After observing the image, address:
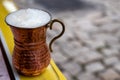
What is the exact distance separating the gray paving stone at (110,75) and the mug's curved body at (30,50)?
192 cm

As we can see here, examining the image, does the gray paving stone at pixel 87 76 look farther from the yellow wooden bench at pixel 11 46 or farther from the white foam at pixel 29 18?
the white foam at pixel 29 18

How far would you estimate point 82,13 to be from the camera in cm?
470

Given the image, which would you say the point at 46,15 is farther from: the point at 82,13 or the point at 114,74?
the point at 82,13

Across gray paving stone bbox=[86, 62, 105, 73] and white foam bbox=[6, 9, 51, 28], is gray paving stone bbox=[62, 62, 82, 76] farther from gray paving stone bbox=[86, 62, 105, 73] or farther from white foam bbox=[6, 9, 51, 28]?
white foam bbox=[6, 9, 51, 28]

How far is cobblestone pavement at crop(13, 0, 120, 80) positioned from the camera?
132 inches

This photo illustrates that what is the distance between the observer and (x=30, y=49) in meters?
1.33

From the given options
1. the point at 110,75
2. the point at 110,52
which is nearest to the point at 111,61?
the point at 110,52

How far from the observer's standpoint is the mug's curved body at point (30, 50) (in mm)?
1310

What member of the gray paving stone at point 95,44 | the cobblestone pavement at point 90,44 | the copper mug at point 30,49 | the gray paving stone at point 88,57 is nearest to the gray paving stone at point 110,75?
the cobblestone pavement at point 90,44

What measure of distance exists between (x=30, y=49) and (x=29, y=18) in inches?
5.2

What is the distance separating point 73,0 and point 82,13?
512 mm

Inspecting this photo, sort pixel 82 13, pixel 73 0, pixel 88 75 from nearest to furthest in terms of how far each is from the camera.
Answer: pixel 88 75 → pixel 82 13 → pixel 73 0

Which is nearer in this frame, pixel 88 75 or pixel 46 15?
pixel 46 15

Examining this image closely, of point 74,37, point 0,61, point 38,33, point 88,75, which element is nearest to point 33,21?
point 38,33
